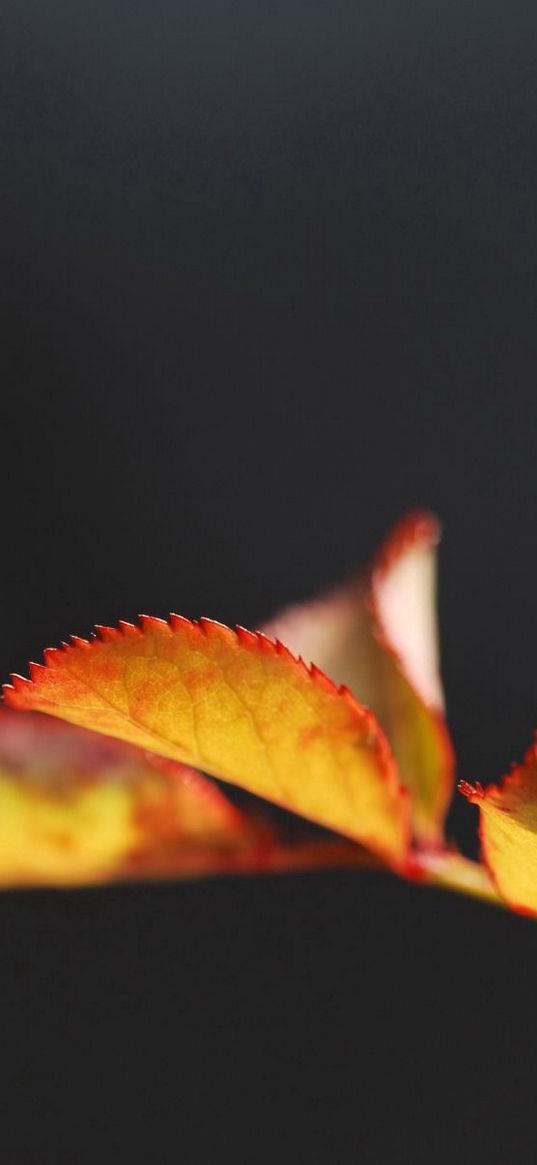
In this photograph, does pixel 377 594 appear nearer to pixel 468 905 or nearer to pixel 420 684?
pixel 420 684

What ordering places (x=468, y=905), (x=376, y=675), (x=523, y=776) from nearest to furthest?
1. (x=523, y=776)
2. (x=376, y=675)
3. (x=468, y=905)

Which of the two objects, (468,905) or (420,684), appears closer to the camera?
(420,684)

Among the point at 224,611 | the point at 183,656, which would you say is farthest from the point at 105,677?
the point at 224,611

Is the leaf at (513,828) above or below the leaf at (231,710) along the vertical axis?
below
